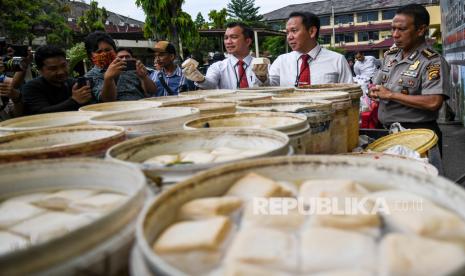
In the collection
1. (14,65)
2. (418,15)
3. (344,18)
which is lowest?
(14,65)

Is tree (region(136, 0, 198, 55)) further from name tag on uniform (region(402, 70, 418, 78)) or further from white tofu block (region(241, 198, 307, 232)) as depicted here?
white tofu block (region(241, 198, 307, 232))

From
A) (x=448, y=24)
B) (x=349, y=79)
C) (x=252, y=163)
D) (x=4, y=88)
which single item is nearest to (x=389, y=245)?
(x=252, y=163)

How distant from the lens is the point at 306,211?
1011 mm

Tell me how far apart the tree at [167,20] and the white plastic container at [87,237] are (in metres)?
26.4

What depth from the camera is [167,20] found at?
26.7 m

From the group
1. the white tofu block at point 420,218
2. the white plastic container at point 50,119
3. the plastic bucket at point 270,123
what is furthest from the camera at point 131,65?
the white tofu block at point 420,218

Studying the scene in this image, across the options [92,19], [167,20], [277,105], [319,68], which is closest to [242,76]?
[319,68]

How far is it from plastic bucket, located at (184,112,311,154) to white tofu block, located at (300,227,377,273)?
71cm

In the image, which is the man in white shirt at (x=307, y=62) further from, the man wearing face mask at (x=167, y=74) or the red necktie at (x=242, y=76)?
the man wearing face mask at (x=167, y=74)

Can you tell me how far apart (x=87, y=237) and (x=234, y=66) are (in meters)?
4.30

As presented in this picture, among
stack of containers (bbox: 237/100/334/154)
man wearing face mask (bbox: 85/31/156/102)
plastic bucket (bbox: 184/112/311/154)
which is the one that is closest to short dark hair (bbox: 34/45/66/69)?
man wearing face mask (bbox: 85/31/156/102)

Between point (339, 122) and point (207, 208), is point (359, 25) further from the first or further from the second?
point (207, 208)

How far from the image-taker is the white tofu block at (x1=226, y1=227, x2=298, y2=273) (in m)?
0.76

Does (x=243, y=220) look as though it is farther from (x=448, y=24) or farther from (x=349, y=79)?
(x=448, y=24)
